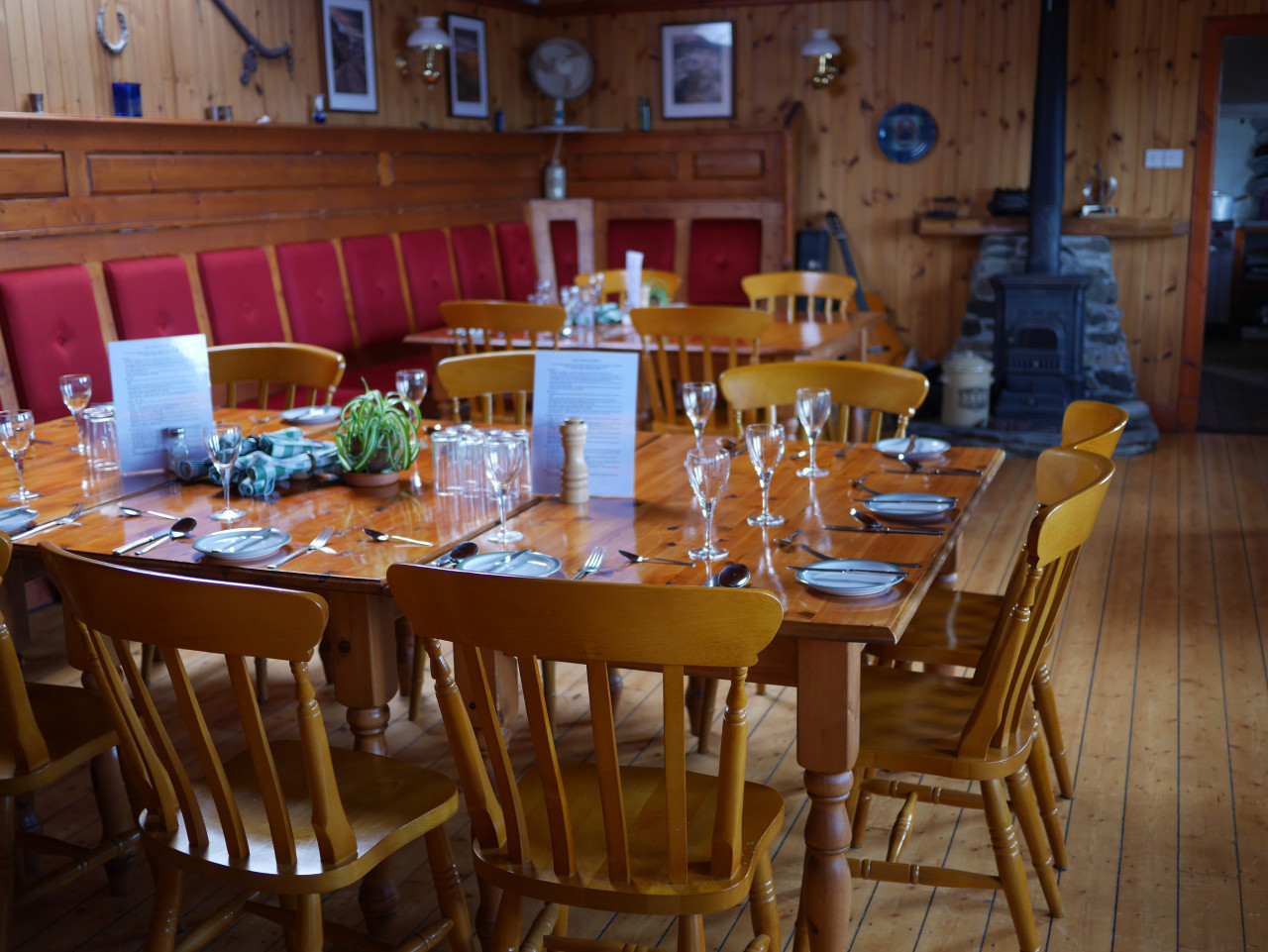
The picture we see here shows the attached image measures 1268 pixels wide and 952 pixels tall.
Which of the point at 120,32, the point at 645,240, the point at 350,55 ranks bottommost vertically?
the point at 645,240

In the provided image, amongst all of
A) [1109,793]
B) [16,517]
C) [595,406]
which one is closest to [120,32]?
[16,517]

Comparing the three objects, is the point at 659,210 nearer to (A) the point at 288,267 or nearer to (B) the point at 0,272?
(A) the point at 288,267

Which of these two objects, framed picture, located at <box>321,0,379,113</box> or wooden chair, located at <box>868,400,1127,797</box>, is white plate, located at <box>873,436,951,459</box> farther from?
framed picture, located at <box>321,0,379,113</box>

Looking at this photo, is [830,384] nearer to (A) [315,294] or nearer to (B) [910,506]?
(B) [910,506]

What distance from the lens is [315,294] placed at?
18.1ft

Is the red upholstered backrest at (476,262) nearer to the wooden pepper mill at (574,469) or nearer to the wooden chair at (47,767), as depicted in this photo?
the wooden pepper mill at (574,469)

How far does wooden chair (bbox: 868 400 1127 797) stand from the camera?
7.39 ft

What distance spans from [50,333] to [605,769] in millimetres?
3494

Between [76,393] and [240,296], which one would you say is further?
[240,296]

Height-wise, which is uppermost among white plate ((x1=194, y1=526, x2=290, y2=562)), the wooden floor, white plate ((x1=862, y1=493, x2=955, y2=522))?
white plate ((x1=194, y1=526, x2=290, y2=562))

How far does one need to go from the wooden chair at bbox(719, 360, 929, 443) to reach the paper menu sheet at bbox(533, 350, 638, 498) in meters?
0.74

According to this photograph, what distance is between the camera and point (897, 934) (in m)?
2.15

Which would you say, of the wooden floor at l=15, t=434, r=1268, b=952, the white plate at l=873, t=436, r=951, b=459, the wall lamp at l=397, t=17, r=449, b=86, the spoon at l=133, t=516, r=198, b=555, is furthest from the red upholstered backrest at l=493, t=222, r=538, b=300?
the spoon at l=133, t=516, r=198, b=555

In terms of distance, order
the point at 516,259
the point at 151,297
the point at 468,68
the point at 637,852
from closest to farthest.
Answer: the point at 637,852, the point at 151,297, the point at 468,68, the point at 516,259
